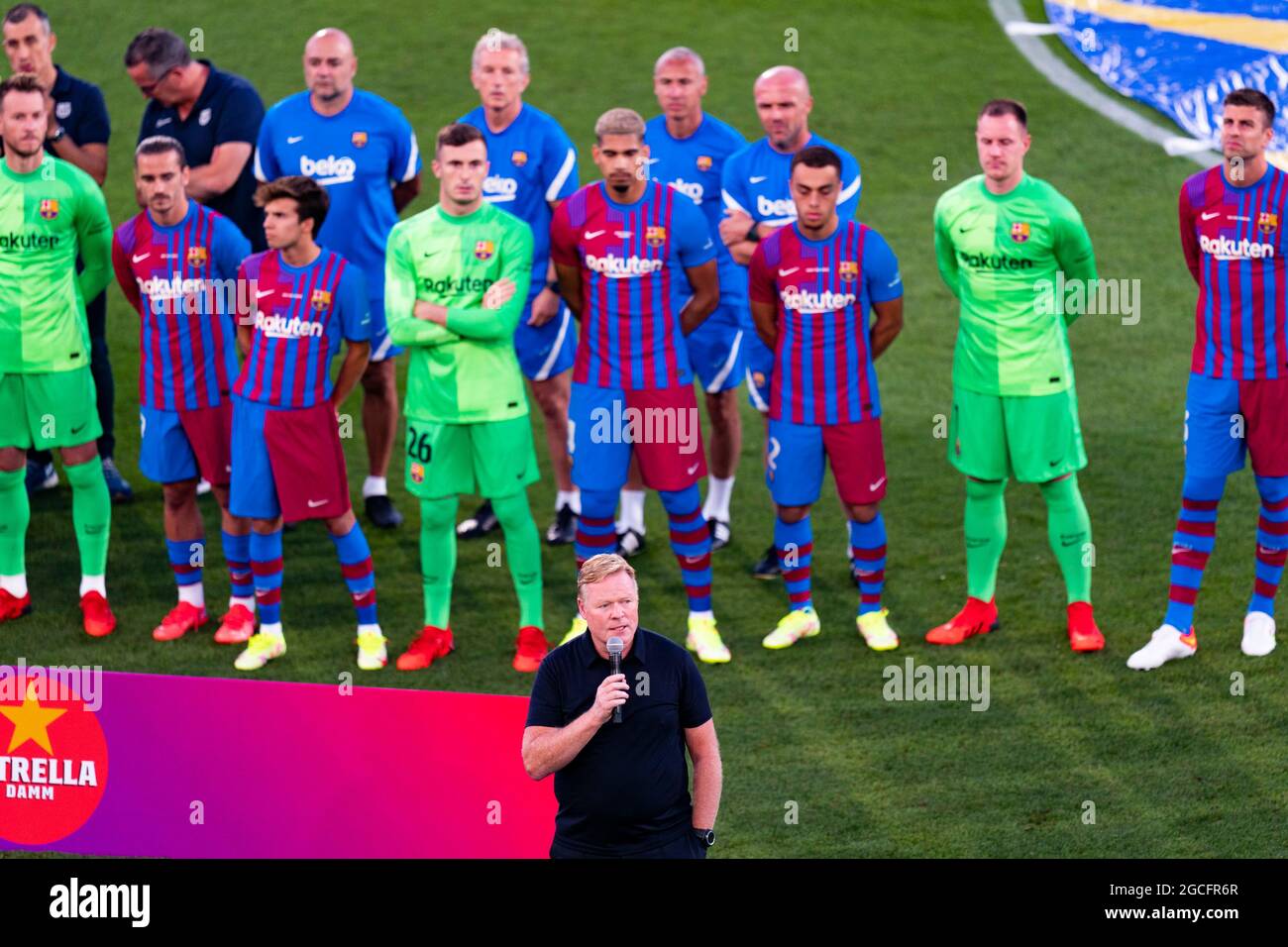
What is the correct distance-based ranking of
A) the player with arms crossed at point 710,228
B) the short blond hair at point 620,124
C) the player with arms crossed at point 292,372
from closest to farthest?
the short blond hair at point 620,124 < the player with arms crossed at point 292,372 < the player with arms crossed at point 710,228

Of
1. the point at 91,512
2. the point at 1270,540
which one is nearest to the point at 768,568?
the point at 1270,540

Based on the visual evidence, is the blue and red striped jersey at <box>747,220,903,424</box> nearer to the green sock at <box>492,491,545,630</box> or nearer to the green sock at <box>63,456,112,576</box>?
the green sock at <box>492,491,545,630</box>

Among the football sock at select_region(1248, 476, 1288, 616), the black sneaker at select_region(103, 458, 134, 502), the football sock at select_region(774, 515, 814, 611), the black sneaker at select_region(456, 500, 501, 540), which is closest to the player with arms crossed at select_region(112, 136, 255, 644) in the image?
the black sneaker at select_region(456, 500, 501, 540)

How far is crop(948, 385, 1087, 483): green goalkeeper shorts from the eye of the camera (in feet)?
24.1

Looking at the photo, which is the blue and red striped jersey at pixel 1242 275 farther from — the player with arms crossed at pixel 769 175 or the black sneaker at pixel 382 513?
the black sneaker at pixel 382 513

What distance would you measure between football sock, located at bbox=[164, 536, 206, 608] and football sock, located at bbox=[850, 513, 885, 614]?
2727mm

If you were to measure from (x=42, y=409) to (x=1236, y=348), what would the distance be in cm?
474

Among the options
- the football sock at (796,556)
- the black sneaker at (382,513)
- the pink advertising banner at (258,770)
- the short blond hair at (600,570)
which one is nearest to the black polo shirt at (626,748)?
the short blond hair at (600,570)

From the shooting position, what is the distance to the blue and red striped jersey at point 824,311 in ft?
23.7

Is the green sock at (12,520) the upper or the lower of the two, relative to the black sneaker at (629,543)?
upper

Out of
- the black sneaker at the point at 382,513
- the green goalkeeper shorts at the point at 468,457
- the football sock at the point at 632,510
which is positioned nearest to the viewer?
the green goalkeeper shorts at the point at 468,457

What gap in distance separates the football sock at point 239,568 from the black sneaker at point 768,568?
A: 2232 mm

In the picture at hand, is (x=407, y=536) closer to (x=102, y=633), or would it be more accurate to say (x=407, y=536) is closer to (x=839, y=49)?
(x=102, y=633)

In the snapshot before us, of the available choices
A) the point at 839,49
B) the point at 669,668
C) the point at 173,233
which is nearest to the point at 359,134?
the point at 173,233
